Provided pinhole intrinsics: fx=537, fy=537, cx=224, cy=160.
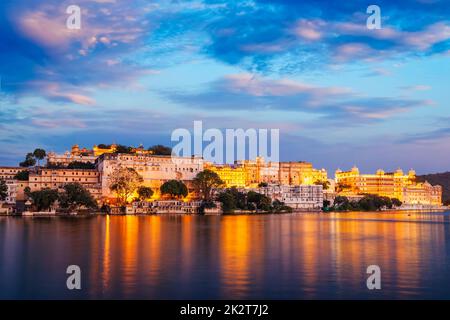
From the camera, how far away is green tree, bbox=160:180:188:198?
73188 mm

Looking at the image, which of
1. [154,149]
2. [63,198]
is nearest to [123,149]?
[154,149]

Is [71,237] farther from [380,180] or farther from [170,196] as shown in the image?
[380,180]

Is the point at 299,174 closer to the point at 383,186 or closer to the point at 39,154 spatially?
the point at 383,186

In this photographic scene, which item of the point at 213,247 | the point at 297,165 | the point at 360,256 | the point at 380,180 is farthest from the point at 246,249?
the point at 380,180

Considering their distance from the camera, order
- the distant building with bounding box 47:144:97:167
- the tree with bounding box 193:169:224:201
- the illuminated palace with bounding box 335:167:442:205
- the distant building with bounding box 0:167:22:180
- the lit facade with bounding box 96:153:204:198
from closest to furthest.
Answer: the lit facade with bounding box 96:153:204:198
the distant building with bounding box 0:167:22:180
the tree with bounding box 193:169:224:201
the distant building with bounding box 47:144:97:167
the illuminated palace with bounding box 335:167:442:205

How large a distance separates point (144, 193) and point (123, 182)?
3217 millimetres

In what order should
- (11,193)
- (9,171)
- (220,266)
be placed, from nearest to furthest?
(220,266)
(11,193)
(9,171)

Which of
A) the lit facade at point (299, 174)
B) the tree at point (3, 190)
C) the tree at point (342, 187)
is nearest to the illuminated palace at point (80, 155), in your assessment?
the tree at point (3, 190)

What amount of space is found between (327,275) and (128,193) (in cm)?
5626

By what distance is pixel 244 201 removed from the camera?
7938 cm

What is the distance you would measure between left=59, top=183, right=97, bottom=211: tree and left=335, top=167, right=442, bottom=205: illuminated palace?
215ft

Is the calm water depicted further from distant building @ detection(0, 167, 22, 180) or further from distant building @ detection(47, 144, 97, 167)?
distant building @ detection(47, 144, 97, 167)

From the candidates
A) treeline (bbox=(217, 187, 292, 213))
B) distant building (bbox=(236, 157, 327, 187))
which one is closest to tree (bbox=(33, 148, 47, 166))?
treeline (bbox=(217, 187, 292, 213))

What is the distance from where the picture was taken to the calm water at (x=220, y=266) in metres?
15.0
